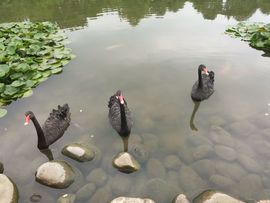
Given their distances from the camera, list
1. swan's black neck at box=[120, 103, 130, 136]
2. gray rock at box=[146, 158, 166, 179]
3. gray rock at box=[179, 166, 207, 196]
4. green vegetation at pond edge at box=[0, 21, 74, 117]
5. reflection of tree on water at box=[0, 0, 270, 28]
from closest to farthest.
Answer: gray rock at box=[179, 166, 207, 196] < gray rock at box=[146, 158, 166, 179] < swan's black neck at box=[120, 103, 130, 136] < green vegetation at pond edge at box=[0, 21, 74, 117] < reflection of tree on water at box=[0, 0, 270, 28]

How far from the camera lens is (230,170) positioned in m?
5.26

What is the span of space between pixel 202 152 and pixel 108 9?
1198 cm

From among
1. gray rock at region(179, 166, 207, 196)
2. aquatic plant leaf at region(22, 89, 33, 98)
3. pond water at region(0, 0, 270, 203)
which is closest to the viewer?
gray rock at region(179, 166, 207, 196)

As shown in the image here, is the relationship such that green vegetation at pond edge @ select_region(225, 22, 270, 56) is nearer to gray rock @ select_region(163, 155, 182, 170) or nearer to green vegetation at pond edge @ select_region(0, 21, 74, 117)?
gray rock @ select_region(163, 155, 182, 170)

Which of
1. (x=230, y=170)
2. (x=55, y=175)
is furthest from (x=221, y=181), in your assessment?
(x=55, y=175)

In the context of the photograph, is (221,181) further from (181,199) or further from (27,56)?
(27,56)

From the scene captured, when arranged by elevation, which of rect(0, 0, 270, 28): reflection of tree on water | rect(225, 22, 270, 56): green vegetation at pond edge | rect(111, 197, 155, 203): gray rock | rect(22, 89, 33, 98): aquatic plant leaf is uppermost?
rect(0, 0, 270, 28): reflection of tree on water

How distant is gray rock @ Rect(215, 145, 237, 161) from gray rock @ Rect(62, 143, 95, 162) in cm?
252

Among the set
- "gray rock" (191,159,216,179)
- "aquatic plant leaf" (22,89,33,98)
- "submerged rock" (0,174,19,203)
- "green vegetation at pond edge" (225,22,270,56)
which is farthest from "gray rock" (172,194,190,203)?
"green vegetation at pond edge" (225,22,270,56)

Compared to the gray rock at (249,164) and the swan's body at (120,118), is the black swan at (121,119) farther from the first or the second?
the gray rock at (249,164)

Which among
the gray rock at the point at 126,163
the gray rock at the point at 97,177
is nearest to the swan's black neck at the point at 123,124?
the gray rock at the point at 126,163

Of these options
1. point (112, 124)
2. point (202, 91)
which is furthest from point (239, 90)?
point (112, 124)

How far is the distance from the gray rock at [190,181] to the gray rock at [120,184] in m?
0.96

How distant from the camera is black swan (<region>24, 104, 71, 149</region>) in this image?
18.5ft
